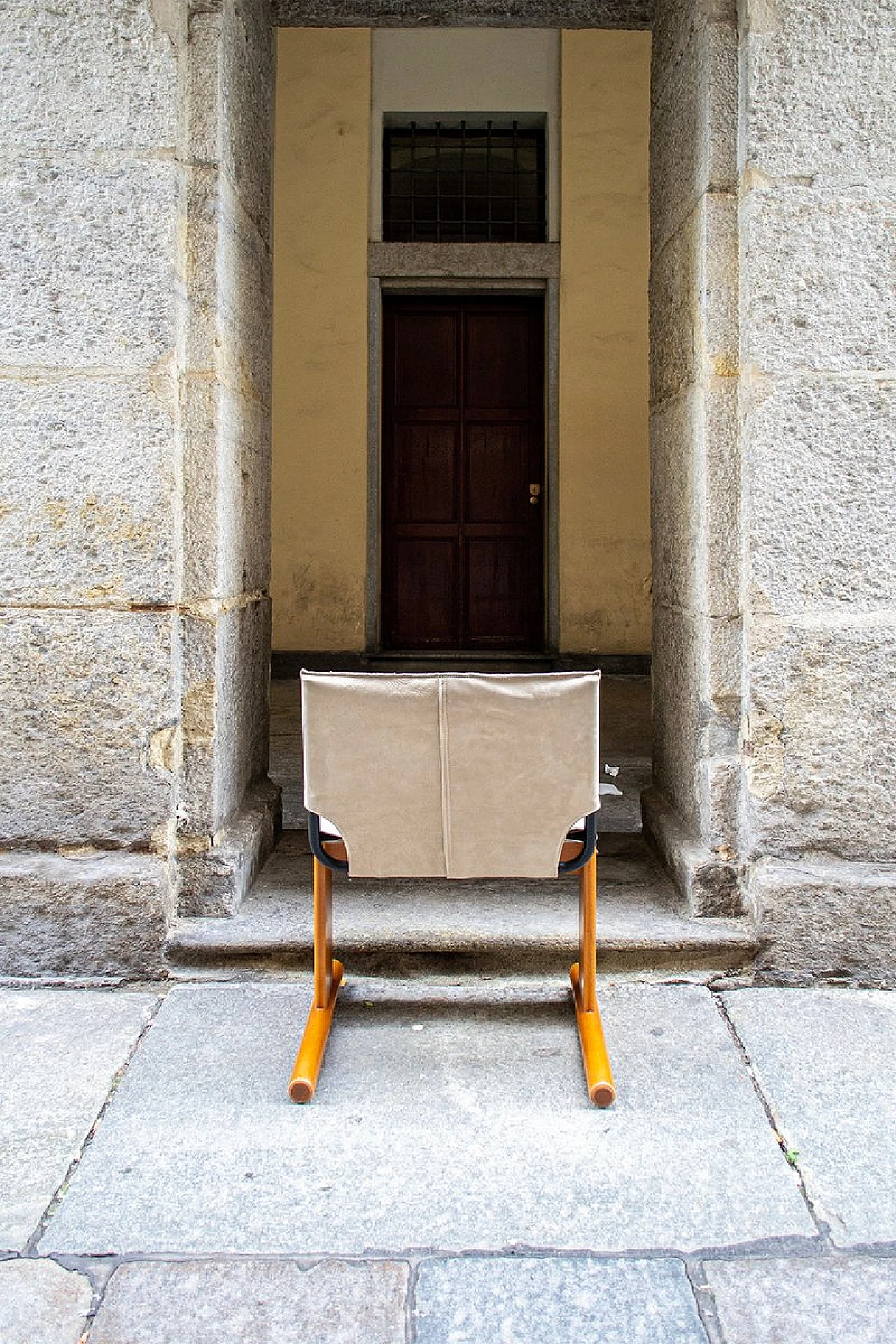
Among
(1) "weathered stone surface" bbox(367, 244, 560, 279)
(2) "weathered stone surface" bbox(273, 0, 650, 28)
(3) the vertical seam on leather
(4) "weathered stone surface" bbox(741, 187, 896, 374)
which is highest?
(1) "weathered stone surface" bbox(367, 244, 560, 279)

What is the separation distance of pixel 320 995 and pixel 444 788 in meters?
0.53

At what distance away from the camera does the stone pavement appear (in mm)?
1444

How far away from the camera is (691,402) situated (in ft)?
8.81

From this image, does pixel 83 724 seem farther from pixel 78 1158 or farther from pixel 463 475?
pixel 463 475

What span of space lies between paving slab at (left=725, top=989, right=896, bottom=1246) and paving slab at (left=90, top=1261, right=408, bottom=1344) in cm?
68

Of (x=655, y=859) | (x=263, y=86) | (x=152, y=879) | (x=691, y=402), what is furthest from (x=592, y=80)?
(x=152, y=879)

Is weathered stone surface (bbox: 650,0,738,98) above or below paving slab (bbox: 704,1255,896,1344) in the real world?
above

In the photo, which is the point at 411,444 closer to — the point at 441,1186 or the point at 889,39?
the point at 889,39

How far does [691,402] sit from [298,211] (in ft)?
16.1

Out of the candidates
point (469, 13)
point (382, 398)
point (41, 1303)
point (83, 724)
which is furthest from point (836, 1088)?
point (382, 398)

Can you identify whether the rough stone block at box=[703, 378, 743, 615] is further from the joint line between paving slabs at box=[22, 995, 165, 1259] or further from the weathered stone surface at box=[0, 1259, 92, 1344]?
the weathered stone surface at box=[0, 1259, 92, 1344]

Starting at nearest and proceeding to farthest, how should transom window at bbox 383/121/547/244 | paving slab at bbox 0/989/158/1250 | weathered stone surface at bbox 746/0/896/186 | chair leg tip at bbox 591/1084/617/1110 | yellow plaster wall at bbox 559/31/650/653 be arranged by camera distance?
paving slab at bbox 0/989/158/1250, chair leg tip at bbox 591/1084/617/1110, weathered stone surface at bbox 746/0/896/186, yellow plaster wall at bbox 559/31/650/653, transom window at bbox 383/121/547/244

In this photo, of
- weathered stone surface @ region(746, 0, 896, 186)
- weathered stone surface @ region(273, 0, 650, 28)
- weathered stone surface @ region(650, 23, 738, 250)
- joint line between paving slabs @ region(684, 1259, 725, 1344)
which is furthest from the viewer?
weathered stone surface @ region(273, 0, 650, 28)

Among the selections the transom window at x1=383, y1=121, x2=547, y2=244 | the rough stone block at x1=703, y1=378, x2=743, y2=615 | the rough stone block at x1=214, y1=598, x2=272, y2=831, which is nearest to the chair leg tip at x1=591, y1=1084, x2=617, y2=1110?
the rough stone block at x1=703, y1=378, x2=743, y2=615
